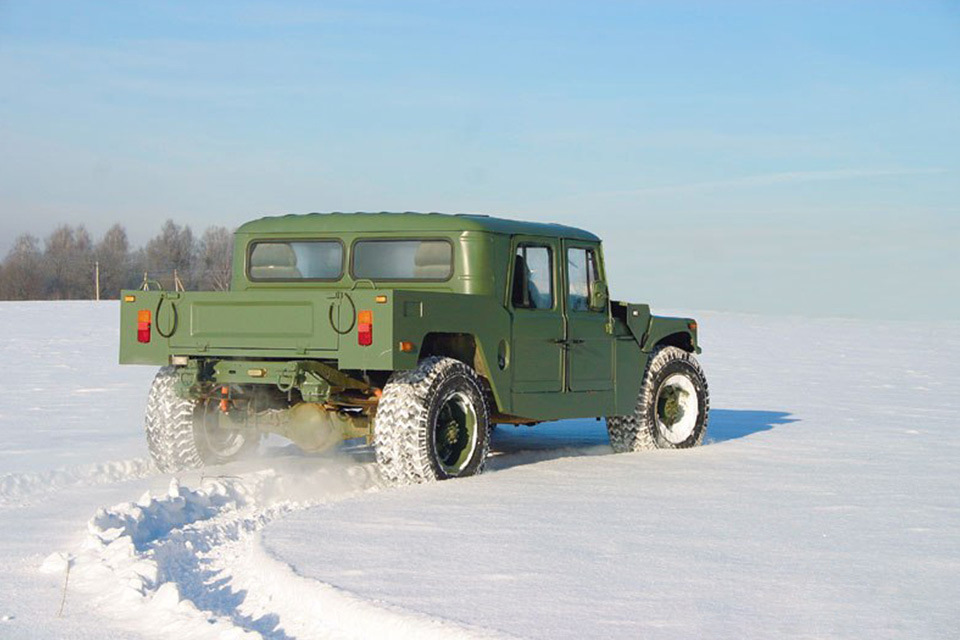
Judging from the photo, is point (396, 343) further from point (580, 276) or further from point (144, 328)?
point (580, 276)

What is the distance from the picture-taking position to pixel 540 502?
805 cm

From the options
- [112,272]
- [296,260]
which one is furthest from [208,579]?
[112,272]

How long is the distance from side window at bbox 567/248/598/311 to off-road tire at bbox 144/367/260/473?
10.4 feet

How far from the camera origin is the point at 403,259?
10.0 m

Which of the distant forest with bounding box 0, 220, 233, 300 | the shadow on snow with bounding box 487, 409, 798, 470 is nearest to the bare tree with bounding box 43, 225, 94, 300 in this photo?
the distant forest with bounding box 0, 220, 233, 300

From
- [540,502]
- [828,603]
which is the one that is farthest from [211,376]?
[828,603]

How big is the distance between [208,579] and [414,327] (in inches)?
120

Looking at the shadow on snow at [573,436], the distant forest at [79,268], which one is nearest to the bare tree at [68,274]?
the distant forest at [79,268]

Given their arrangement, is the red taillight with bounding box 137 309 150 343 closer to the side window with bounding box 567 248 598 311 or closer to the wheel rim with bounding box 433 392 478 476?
the wheel rim with bounding box 433 392 478 476

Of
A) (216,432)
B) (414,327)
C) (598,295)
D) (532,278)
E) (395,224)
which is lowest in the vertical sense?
(216,432)

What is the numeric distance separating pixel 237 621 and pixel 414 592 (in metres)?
0.75

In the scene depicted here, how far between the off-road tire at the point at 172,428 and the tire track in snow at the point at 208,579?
1.49m

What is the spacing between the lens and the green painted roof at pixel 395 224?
388 inches

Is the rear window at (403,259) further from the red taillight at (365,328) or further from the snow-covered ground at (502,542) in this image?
the snow-covered ground at (502,542)
